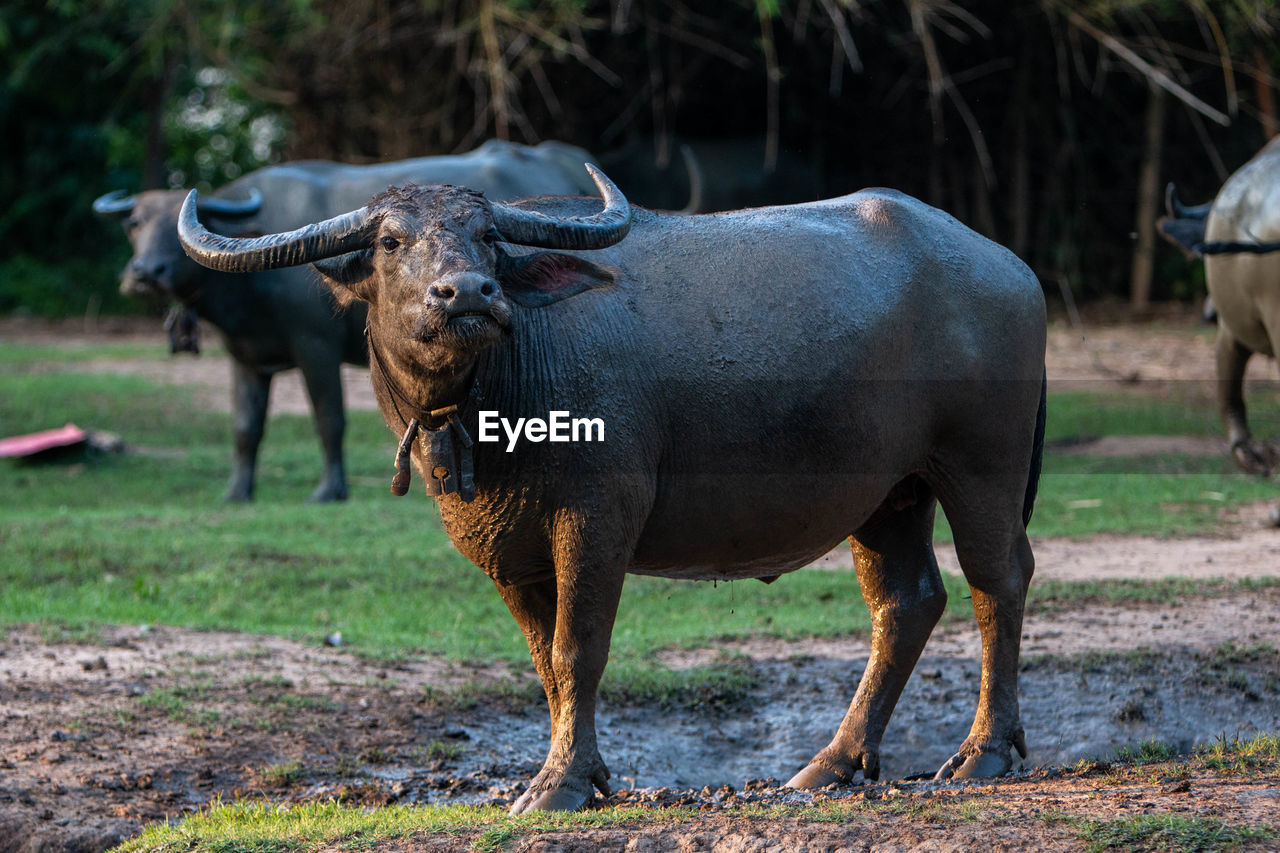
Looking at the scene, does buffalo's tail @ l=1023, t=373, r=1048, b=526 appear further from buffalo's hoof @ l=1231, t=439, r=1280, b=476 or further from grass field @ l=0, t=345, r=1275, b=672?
buffalo's hoof @ l=1231, t=439, r=1280, b=476

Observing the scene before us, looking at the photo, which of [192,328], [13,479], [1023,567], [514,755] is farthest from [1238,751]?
[13,479]

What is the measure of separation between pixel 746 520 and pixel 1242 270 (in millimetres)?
5700

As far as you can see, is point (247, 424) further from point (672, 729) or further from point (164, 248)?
point (672, 729)

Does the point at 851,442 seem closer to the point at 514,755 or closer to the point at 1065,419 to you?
the point at 514,755

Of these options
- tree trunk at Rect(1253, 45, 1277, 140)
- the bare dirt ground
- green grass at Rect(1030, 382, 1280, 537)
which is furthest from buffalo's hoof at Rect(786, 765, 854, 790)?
tree trunk at Rect(1253, 45, 1277, 140)

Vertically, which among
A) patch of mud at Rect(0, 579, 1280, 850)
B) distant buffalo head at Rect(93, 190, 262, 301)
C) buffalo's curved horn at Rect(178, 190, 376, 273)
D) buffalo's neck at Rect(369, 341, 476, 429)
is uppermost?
buffalo's curved horn at Rect(178, 190, 376, 273)

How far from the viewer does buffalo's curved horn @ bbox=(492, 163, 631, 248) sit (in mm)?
4176

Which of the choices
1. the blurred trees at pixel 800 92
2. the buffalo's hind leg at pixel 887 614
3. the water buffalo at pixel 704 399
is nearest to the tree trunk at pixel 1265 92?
the blurred trees at pixel 800 92

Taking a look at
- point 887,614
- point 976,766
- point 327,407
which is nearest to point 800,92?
point 327,407

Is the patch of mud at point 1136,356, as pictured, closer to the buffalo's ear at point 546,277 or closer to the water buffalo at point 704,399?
the water buffalo at point 704,399

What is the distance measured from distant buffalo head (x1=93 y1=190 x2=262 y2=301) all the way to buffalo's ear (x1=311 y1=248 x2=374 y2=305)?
6267mm

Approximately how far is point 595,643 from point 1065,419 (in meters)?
9.97

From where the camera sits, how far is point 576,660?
4.37 m

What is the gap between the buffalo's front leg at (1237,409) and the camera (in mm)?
10066
